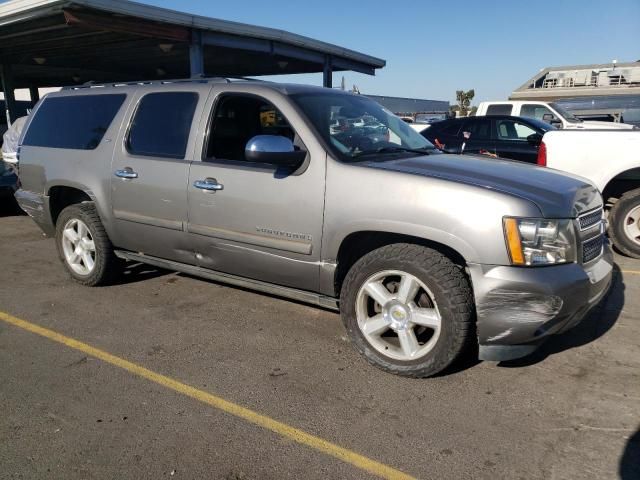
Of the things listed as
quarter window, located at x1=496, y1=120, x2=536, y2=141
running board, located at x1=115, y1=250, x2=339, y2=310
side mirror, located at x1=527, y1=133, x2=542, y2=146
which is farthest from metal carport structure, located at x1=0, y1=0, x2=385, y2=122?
side mirror, located at x1=527, y1=133, x2=542, y2=146

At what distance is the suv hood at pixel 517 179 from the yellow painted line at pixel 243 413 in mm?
1616

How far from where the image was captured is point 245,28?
531 inches

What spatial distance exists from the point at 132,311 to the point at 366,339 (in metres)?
2.15

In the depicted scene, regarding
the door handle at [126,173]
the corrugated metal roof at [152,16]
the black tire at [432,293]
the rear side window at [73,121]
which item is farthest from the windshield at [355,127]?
the corrugated metal roof at [152,16]

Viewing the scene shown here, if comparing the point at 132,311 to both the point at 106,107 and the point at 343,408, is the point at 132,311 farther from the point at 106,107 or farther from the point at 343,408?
the point at 343,408

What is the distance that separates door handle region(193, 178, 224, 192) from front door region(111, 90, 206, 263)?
167 mm

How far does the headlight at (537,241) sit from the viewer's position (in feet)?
9.48

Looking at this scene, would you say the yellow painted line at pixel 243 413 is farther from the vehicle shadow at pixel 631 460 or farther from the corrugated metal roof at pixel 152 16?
the corrugated metal roof at pixel 152 16

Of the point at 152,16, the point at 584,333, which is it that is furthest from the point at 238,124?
the point at 152,16

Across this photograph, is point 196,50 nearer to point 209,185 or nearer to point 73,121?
point 73,121

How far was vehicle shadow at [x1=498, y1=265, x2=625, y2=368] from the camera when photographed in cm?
360

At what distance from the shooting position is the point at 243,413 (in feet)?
9.66

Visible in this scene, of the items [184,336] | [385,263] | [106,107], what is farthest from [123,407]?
[106,107]

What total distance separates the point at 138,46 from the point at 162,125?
1221 centimetres
